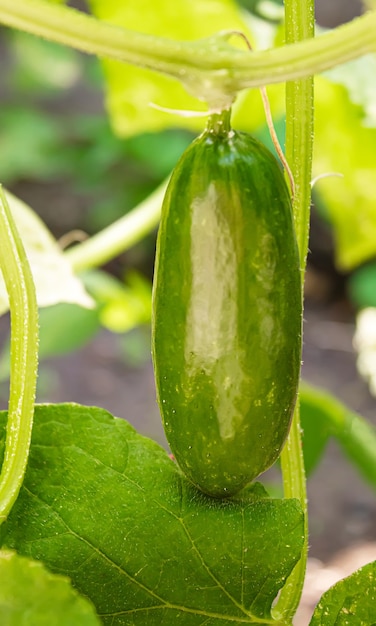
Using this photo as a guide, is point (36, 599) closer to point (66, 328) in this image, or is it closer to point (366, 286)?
point (66, 328)

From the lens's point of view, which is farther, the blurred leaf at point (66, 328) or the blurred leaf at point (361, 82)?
the blurred leaf at point (66, 328)

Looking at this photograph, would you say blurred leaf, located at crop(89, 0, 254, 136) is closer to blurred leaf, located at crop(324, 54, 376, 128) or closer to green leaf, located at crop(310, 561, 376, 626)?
blurred leaf, located at crop(324, 54, 376, 128)

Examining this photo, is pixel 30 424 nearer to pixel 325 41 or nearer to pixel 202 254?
pixel 202 254

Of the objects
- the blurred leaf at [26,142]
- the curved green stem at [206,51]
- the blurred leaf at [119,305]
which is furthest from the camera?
the blurred leaf at [26,142]

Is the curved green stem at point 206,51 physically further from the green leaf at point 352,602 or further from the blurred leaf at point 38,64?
the blurred leaf at point 38,64

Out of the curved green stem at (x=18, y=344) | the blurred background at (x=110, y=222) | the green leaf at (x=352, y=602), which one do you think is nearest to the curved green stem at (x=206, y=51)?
the curved green stem at (x=18, y=344)

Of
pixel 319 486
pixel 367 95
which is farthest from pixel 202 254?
pixel 319 486
